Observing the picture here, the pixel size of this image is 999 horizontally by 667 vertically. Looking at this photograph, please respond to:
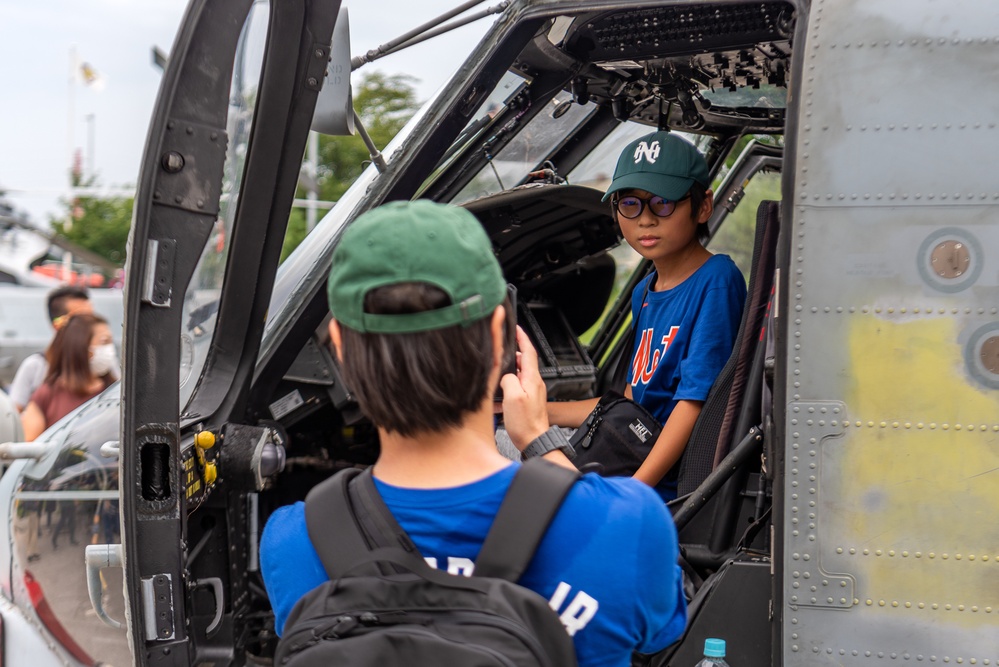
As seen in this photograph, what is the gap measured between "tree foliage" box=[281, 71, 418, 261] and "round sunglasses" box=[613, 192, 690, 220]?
7577 mm

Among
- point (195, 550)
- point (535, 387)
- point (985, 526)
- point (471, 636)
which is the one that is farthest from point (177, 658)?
point (985, 526)

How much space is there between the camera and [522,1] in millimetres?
2732

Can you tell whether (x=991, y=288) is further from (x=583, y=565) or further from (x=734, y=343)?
(x=583, y=565)

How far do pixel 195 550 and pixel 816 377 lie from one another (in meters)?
1.77

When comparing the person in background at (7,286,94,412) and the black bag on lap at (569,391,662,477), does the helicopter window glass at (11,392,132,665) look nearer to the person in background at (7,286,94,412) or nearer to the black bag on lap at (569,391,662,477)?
the black bag on lap at (569,391,662,477)

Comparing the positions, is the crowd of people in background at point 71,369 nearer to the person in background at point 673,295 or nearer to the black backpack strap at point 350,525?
the person in background at point 673,295

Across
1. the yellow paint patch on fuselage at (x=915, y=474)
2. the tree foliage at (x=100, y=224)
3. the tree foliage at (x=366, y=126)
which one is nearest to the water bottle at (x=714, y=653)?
the yellow paint patch on fuselage at (x=915, y=474)

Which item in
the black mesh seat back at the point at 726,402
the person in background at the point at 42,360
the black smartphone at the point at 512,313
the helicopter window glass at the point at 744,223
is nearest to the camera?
the black smartphone at the point at 512,313

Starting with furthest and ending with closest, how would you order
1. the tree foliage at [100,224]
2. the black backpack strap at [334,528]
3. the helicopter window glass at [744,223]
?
the tree foliage at [100,224], the helicopter window glass at [744,223], the black backpack strap at [334,528]

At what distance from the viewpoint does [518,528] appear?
133cm

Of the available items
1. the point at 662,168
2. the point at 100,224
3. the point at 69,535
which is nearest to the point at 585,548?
the point at 662,168

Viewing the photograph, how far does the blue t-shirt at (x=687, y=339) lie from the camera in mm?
2924

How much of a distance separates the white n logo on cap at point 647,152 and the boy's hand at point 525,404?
1.46 meters

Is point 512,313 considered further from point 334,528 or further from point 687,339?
point 687,339
